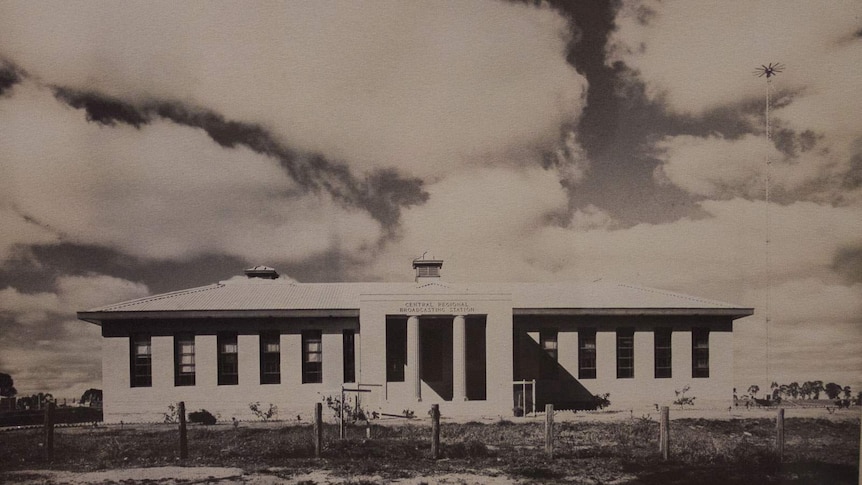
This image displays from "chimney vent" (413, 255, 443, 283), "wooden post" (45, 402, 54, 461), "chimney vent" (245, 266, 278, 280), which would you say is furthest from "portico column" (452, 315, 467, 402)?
"wooden post" (45, 402, 54, 461)

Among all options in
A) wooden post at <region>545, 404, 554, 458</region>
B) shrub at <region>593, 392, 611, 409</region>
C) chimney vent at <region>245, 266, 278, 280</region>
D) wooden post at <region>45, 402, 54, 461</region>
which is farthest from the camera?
chimney vent at <region>245, 266, 278, 280</region>

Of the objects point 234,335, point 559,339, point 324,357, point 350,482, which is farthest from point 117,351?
point 559,339

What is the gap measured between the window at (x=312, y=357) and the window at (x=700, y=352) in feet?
44.7

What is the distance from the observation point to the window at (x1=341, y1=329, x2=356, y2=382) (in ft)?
64.2

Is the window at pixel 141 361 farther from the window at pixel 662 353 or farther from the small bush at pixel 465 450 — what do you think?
the window at pixel 662 353

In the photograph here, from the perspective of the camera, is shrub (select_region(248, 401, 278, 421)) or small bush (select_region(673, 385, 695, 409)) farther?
small bush (select_region(673, 385, 695, 409))

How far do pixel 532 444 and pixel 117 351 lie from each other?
46.0ft

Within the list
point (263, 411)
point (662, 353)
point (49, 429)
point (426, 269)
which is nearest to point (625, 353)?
point (662, 353)

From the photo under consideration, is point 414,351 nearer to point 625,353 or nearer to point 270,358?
point 270,358

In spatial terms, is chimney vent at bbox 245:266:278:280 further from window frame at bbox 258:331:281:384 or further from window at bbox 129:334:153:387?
window at bbox 129:334:153:387

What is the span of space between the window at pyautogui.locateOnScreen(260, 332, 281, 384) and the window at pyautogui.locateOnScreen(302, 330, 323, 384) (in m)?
0.85

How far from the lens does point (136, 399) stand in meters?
18.4

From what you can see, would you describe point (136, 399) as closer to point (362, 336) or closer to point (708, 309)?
point (362, 336)

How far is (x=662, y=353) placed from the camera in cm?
2072
